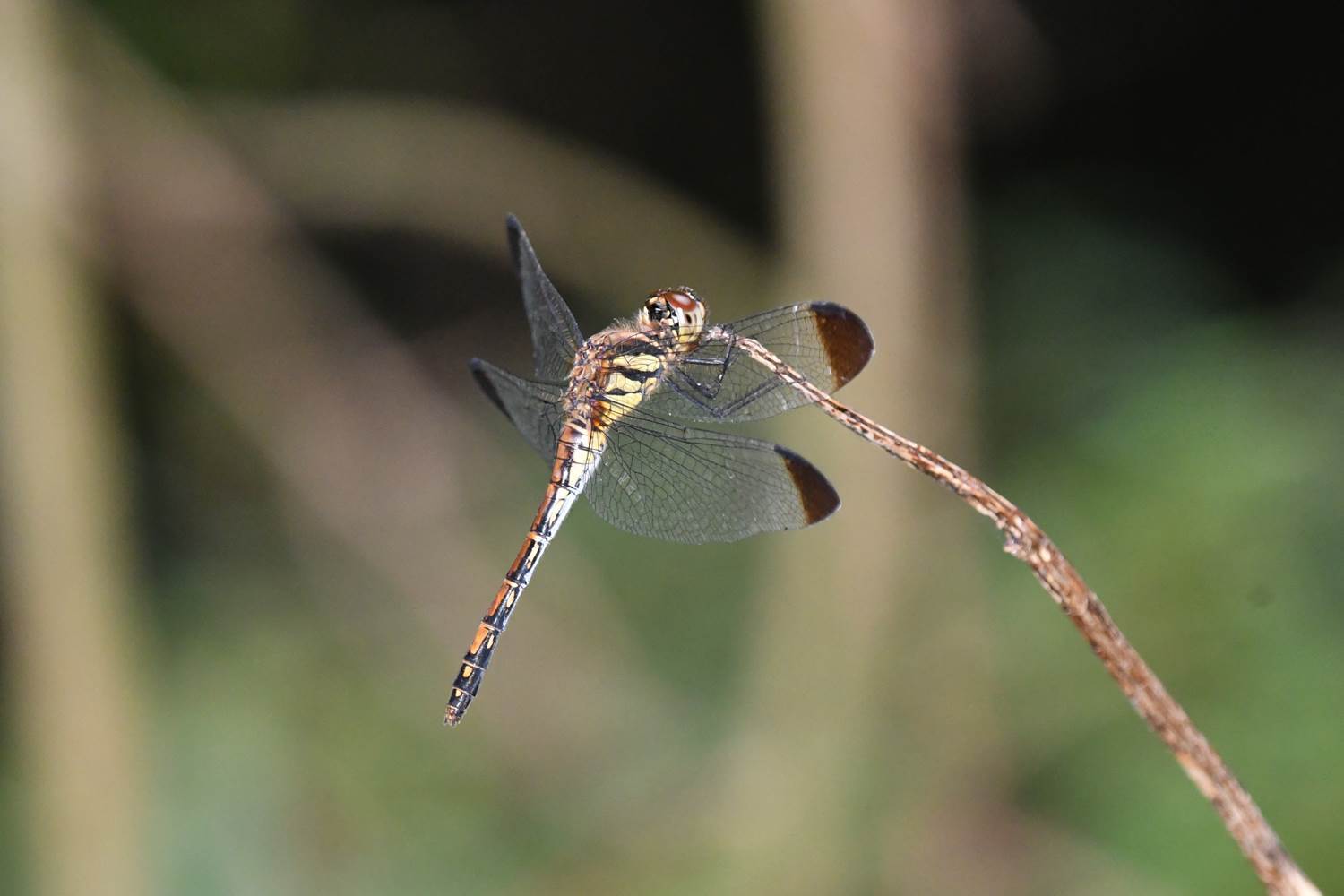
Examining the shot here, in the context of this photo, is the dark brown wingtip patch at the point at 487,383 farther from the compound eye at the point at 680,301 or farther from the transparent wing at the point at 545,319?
the compound eye at the point at 680,301

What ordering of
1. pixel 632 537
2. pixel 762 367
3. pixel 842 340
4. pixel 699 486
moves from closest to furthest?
pixel 842 340 → pixel 762 367 → pixel 699 486 → pixel 632 537

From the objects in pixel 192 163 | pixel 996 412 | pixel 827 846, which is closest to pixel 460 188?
pixel 192 163

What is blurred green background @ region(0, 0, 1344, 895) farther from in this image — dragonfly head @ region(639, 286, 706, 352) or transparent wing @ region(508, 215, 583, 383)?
dragonfly head @ region(639, 286, 706, 352)

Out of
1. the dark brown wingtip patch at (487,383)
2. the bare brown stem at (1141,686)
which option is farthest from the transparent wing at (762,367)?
the bare brown stem at (1141,686)

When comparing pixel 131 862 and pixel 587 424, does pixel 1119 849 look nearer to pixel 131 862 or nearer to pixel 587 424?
pixel 587 424

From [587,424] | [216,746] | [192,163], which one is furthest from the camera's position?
[192,163]

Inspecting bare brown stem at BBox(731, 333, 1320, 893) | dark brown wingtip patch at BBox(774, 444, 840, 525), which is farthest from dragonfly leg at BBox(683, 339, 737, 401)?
bare brown stem at BBox(731, 333, 1320, 893)

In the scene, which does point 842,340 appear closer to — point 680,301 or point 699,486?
point 680,301


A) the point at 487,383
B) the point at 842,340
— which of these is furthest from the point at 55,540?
the point at 842,340
